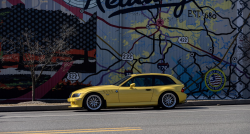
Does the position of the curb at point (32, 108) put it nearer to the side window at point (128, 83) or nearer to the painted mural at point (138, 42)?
the side window at point (128, 83)

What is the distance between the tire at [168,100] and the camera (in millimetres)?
11673

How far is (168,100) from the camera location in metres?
11.8

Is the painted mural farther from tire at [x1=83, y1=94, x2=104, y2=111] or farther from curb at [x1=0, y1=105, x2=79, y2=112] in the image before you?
tire at [x1=83, y1=94, x2=104, y2=111]

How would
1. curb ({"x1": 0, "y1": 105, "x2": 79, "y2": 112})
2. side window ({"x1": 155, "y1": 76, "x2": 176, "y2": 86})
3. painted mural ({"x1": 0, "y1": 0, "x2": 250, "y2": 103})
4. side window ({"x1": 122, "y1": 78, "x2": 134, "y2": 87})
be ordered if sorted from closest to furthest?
1. side window ({"x1": 122, "y1": 78, "x2": 134, "y2": 87})
2. side window ({"x1": 155, "y1": 76, "x2": 176, "y2": 86})
3. curb ({"x1": 0, "y1": 105, "x2": 79, "y2": 112})
4. painted mural ({"x1": 0, "y1": 0, "x2": 250, "y2": 103})

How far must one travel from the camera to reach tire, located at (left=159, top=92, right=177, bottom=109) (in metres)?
Result: 11.7

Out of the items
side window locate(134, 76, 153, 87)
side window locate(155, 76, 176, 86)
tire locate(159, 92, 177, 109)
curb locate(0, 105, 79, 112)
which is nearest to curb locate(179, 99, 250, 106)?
tire locate(159, 92, 177, 109)

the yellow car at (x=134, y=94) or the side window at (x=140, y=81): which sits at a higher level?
the side window at (x=140, y=81)

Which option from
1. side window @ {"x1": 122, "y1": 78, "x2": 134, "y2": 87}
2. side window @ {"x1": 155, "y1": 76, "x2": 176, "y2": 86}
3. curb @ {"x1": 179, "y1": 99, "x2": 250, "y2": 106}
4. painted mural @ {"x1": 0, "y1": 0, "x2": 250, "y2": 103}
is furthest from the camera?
painted mural @ {"x1": 0, "y1": 0, "x2": 250, "y2": 103}

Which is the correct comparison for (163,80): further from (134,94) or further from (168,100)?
(134,94)

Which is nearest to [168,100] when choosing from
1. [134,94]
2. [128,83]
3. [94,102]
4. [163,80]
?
[163,80]

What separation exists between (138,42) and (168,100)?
7.09 meters

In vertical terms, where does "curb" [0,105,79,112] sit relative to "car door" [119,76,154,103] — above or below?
below

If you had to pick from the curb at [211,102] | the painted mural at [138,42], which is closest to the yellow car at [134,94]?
the curb at [211,102]

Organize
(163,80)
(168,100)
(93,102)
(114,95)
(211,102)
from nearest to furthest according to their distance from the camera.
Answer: (93,102), (114,95), (168,100), (163,80), (211,102)
